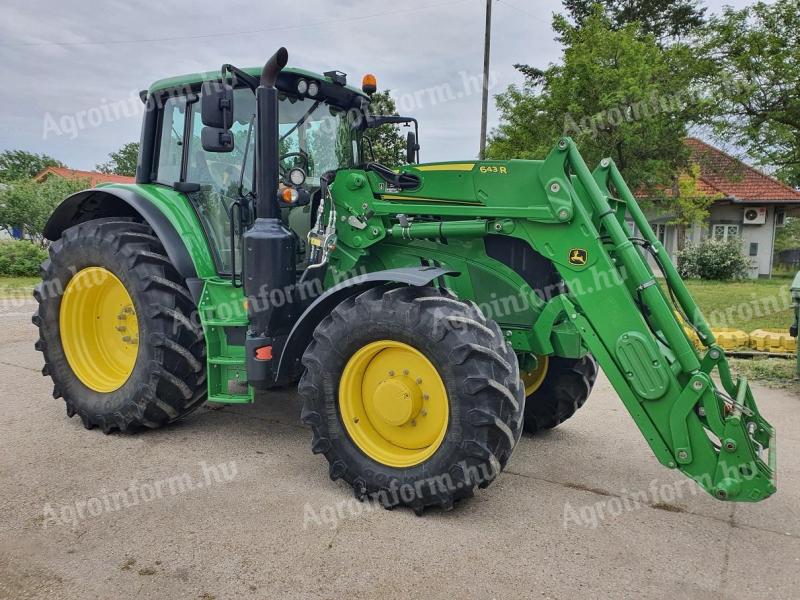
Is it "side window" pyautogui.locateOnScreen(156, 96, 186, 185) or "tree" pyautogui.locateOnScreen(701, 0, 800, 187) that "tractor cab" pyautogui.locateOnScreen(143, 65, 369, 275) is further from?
"tree" pyautogui.locateOnScreen(701, 0, 800, 187)

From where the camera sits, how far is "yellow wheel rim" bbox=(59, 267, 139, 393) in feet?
14.9

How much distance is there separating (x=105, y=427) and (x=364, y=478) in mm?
2162

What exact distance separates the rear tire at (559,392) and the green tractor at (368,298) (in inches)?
0.7

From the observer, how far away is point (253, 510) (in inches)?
129

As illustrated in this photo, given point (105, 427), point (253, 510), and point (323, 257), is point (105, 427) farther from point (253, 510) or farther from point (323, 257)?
point (323, 257)

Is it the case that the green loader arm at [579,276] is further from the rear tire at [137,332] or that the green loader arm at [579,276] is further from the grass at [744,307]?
the grass at [744,307]

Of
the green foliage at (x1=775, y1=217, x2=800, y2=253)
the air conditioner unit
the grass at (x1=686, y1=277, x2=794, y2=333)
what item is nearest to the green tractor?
the grass at (x1=686, y1=277, x2=794, y2=333)

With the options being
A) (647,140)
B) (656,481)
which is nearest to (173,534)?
(656,481)

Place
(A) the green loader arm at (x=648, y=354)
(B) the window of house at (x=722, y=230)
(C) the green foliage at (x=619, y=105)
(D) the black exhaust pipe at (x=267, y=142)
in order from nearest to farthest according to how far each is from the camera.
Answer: (A) the green loader arm at (x=648, y=354)
(D) the black exhaust pipe at (x=267, y=142)
(C) the green foliage at (x=619, y=105)
(B) the window of house at (x=722, y=230)

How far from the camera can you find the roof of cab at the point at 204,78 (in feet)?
13.3

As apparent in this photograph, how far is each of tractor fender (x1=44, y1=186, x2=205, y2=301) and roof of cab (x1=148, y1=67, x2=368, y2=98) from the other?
0.84 meters

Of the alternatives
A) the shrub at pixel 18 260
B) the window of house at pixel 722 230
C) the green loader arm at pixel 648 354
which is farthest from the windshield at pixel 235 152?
the window of house at pixel 722 230

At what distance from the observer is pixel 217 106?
3.47 m

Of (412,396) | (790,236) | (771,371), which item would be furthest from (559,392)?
(790,236)
